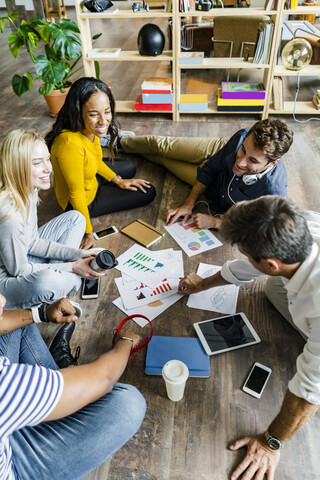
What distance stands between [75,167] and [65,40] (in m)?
1.71

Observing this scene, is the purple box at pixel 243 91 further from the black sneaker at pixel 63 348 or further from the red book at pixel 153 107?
the black sneaker at pixel 63 348

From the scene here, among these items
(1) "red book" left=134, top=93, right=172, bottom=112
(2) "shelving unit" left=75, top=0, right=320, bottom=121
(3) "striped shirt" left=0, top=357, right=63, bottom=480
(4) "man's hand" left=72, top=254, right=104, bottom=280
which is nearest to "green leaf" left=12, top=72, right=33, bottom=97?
(2) "shelving unit" left=75, top=0, right=320, bottom=121

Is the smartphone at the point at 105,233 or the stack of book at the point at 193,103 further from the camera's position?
the stack of book at the point at 193,103

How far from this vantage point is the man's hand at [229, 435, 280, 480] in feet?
4.09

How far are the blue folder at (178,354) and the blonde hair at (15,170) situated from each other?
0.79 meters

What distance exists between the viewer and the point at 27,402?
90cm

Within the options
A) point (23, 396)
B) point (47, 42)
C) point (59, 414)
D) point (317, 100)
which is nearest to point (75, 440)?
point (59, 414)

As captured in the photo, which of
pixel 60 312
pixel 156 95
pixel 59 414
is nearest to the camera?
pixel 59 414

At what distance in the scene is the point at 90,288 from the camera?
1940mm

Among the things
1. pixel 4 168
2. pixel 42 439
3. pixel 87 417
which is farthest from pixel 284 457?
pixel 4 168

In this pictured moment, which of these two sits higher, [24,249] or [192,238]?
[24,249]

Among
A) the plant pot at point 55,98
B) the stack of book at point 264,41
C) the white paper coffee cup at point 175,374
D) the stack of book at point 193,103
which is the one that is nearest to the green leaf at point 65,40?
the plant pot at point 55,98

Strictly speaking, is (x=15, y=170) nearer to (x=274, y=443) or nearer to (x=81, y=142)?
(x=81, y=142)

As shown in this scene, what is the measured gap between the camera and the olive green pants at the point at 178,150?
258 cm
